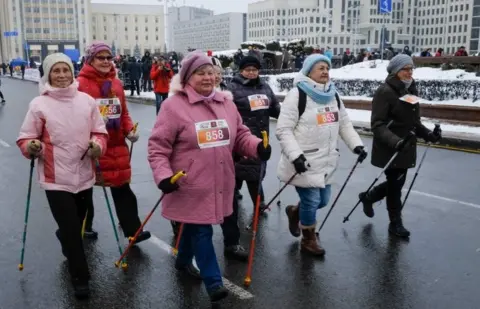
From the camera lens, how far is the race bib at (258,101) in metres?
5.93

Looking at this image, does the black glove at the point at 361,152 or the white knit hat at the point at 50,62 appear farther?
the black glove at the point at 361,152

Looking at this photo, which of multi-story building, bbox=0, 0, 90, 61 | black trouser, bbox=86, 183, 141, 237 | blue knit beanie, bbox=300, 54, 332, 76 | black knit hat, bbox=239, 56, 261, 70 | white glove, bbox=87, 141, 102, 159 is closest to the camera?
white glove, bbox=87, 141, 102, 159

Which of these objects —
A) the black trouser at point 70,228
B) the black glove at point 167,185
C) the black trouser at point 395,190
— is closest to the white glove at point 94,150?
the black trouser at point 70,228

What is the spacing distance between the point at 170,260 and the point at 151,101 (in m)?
18.9

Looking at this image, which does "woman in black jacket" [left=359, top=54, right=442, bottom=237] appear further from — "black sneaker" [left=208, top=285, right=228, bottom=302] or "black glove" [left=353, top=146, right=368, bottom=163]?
"black sneaker" [left=208, top=285, right=228, bottom=302]

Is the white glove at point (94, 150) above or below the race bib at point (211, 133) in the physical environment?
below

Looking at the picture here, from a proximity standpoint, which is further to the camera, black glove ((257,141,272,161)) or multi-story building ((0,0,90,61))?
multi-story building ((0,0,90,61))

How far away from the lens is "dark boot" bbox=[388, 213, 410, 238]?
561 centimetres

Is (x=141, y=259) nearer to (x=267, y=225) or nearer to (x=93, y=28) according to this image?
(x=267, y=225)

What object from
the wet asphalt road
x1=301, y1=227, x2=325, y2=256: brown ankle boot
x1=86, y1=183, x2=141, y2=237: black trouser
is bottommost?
the wet asphalt road

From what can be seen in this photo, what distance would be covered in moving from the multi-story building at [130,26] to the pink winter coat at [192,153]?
158549 millimetres

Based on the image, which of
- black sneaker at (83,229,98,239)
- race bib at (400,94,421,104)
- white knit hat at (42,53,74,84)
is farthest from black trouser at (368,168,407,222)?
white knit hat at (42,53,74,84)

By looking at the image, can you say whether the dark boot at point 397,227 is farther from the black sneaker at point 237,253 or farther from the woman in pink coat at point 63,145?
the woman in pink coat at point 63,145

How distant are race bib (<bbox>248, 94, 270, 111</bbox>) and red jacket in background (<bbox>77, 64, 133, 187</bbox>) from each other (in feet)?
4.87
